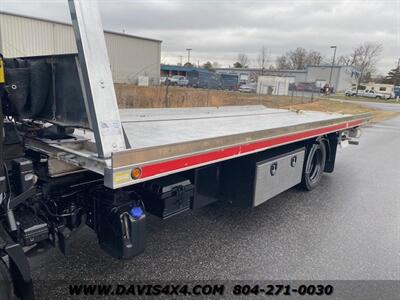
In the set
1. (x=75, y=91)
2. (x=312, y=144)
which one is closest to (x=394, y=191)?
(x=312, y=144)

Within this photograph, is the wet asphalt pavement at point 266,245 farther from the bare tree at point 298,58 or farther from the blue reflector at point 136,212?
the bare tree at point 298,58

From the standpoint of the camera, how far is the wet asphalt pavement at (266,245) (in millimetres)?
3385

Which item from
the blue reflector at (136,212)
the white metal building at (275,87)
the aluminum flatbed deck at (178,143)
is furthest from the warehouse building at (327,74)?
the blue reflector at (136,212)

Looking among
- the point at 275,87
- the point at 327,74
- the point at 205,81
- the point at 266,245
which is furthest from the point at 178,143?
the point at 327,74

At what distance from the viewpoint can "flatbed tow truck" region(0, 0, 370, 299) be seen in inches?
86.6

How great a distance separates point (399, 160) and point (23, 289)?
9.91 meters

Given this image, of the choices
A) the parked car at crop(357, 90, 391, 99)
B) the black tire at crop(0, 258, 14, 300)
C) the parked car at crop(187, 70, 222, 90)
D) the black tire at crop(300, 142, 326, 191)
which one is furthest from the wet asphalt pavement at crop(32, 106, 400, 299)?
the parked car at crop(357, 90, 391, 99)

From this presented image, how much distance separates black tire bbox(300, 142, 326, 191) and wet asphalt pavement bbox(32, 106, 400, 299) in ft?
0.80

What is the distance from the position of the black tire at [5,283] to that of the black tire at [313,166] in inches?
185

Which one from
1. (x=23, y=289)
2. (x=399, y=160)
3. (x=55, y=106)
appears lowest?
(x=399, y=160)

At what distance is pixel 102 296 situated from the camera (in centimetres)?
296

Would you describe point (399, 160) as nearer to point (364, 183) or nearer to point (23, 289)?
point (364, 183)

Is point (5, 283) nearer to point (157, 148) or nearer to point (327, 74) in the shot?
point (157, 148)

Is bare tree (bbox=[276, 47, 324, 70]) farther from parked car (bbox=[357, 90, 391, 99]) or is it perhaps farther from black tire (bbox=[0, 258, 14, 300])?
black tire (bbox=[0, 258, 14, 300])
